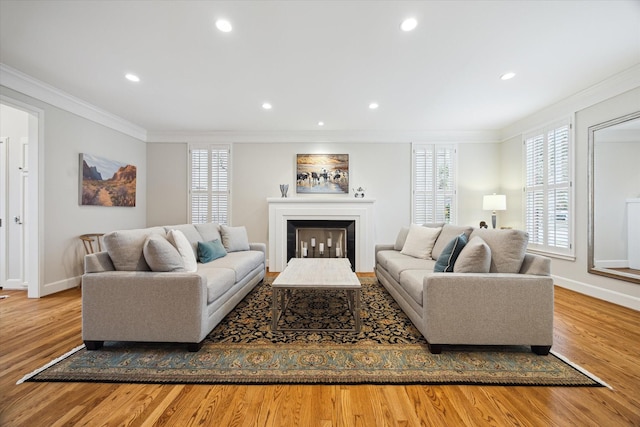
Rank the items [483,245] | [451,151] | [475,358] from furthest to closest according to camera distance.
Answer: [451,151] → [483,245] → [475,358]

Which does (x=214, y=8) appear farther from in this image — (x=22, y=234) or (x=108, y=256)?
(x=22, y=234)

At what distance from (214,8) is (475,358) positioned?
3.28 m

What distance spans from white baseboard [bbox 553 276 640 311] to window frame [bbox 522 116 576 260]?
352 millimetres

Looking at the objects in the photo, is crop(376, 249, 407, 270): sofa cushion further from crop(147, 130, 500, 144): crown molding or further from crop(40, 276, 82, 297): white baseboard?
crop(40, 276, 82, 297): white baseboard

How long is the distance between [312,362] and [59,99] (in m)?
4.61

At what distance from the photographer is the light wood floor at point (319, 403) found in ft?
4.46

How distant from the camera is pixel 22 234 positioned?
143 inches

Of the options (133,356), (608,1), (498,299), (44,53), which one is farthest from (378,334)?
(44,53)

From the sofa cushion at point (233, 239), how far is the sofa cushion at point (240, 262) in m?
0.14

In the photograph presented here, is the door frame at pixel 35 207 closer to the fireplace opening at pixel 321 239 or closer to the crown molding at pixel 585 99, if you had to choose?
the fireplace opening at pixel 321 239

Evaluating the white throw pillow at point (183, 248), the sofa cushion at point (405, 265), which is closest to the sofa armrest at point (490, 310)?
the sofa cushion at point (405, 265)

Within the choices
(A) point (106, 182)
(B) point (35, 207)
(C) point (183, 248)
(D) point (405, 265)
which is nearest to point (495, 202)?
(D) point (405, 265)

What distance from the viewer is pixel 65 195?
3.63 meters

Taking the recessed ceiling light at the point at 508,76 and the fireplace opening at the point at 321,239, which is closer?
the recessed ceiling light at the point at 508,76
